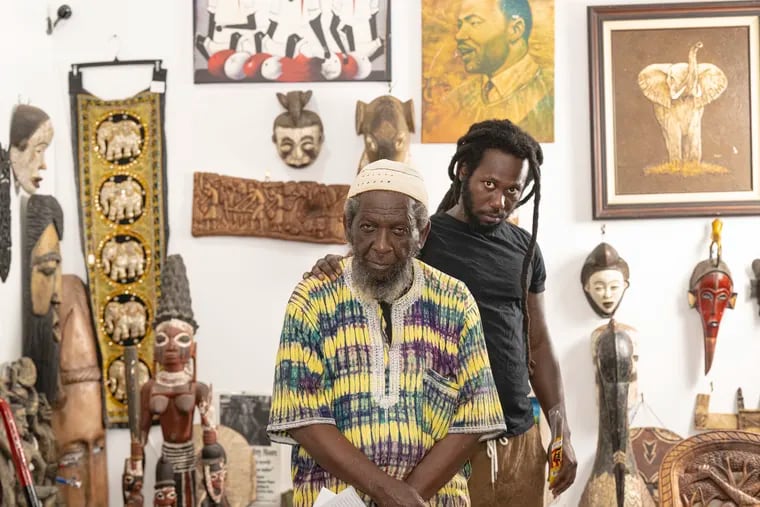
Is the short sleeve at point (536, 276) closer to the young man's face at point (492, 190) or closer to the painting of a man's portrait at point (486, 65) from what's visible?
the young man's face at point (492, 190)

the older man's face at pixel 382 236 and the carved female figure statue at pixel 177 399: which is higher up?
the older man's face at pixel 382 236

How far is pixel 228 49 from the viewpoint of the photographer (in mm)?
4746

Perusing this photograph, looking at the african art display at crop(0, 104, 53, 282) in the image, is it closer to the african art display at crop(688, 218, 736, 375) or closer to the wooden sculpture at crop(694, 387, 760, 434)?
the african art display at crop(688, 218, 736, 375)

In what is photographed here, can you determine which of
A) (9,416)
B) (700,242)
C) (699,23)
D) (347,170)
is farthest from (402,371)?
(699,23)

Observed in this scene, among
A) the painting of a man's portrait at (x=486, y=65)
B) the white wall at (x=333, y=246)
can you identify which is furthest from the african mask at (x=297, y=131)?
the painting of a man's portrait at (x=486, y=65)

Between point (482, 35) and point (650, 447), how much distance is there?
2.30m

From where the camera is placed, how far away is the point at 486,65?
15.5 ft

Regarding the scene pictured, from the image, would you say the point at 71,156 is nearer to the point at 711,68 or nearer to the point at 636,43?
the point at 636,43

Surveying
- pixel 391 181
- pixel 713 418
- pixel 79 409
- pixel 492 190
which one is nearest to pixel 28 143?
pixel 79 409

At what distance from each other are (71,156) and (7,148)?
2.27ft

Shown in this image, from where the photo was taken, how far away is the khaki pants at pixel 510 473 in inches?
107

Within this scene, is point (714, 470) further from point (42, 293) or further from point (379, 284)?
point (42, 293)

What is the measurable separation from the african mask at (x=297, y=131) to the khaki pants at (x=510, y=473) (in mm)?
2315

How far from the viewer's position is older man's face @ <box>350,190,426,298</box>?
2127 mm
